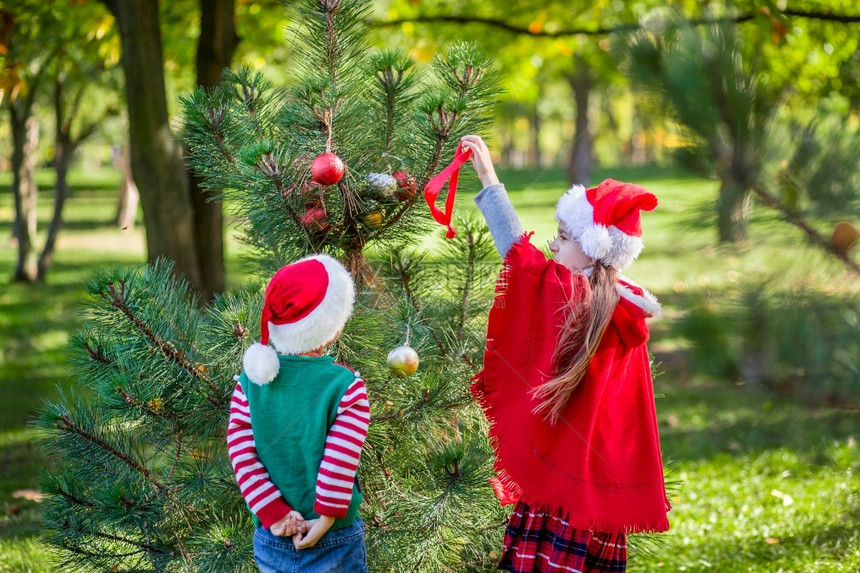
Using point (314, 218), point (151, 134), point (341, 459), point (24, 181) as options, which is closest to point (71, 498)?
point (341, 459)

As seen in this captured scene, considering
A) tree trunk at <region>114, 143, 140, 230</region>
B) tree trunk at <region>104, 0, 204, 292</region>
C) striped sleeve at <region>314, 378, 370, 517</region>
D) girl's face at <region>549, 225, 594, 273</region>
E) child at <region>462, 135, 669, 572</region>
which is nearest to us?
striped sleeve at <region>314, 378, 370, 517</region>

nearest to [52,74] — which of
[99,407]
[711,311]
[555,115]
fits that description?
[99,407]

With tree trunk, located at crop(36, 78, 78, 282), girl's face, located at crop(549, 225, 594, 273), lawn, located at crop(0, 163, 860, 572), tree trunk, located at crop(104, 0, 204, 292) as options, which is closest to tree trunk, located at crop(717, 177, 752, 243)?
lawn, located at crop(0, 163, 860, 572)

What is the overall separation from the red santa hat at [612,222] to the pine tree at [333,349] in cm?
50

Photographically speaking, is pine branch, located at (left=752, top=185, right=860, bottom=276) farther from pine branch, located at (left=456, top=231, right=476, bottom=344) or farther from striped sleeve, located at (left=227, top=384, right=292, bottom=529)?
pine branch, located at (left=456, top=231, right=476, bottom=344)

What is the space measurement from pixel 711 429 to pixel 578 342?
29.8 inches

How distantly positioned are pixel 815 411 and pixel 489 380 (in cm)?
119

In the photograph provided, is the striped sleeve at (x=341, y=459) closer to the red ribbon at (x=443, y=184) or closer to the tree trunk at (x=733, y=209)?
the red ribbon at (x=443, y=184)

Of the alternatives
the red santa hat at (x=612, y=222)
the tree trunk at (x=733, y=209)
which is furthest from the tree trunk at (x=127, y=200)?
the tree trunk at (x=733, y=209)

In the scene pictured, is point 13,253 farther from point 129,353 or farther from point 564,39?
point 129,353

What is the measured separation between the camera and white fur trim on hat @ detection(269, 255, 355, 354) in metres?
2.35

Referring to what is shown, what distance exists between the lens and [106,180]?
39.3 meters

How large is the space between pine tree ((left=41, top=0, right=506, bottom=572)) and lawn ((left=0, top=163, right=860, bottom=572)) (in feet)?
1.06

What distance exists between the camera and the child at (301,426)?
2297mm
